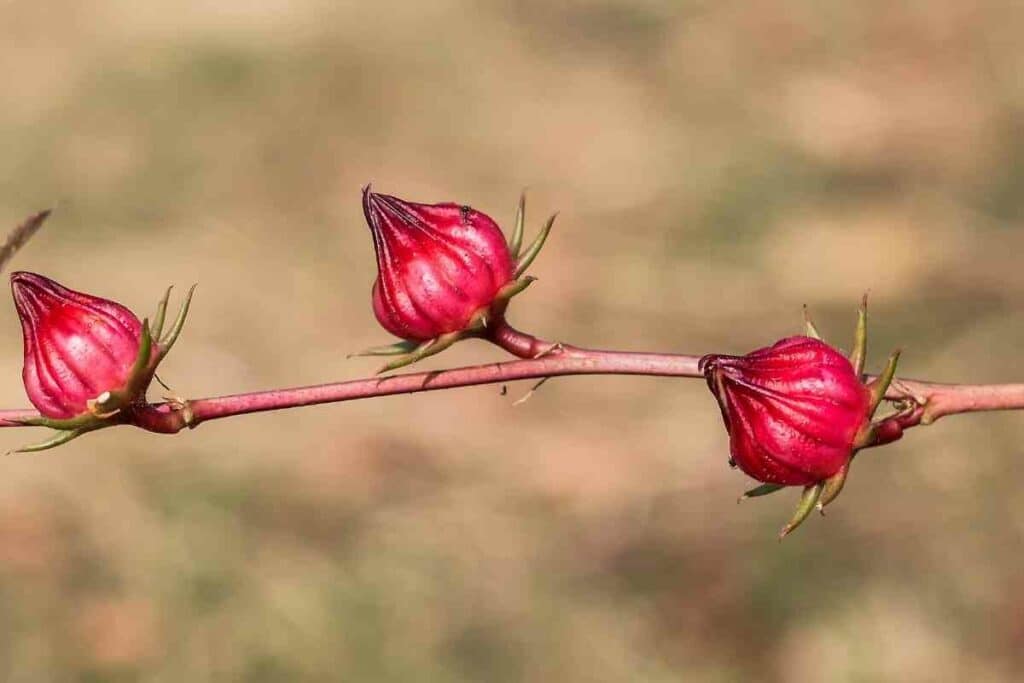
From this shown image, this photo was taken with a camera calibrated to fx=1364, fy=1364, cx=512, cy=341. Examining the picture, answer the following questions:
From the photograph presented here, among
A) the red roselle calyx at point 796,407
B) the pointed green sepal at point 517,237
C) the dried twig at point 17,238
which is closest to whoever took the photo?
the dried twig at point 17,238

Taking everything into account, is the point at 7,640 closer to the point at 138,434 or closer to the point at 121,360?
the point at 138,434

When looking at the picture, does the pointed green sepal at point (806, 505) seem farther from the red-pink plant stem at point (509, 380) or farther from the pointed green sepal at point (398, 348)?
the pointed green sepal at point (398, 348)

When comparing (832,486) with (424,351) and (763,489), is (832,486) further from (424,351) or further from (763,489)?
(424,351)

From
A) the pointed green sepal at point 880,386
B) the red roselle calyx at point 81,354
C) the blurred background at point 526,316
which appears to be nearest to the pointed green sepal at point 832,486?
the pointed green sepal at point 880,386

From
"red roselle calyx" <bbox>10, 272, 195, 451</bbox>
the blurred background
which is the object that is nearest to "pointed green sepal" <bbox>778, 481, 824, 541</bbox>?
"red roselle calyx" <bbox>10, 272, 195, 451</bbox>

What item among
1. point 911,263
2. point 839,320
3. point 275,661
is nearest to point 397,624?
point 275,661

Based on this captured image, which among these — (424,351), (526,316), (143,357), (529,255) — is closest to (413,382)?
(424,351)
